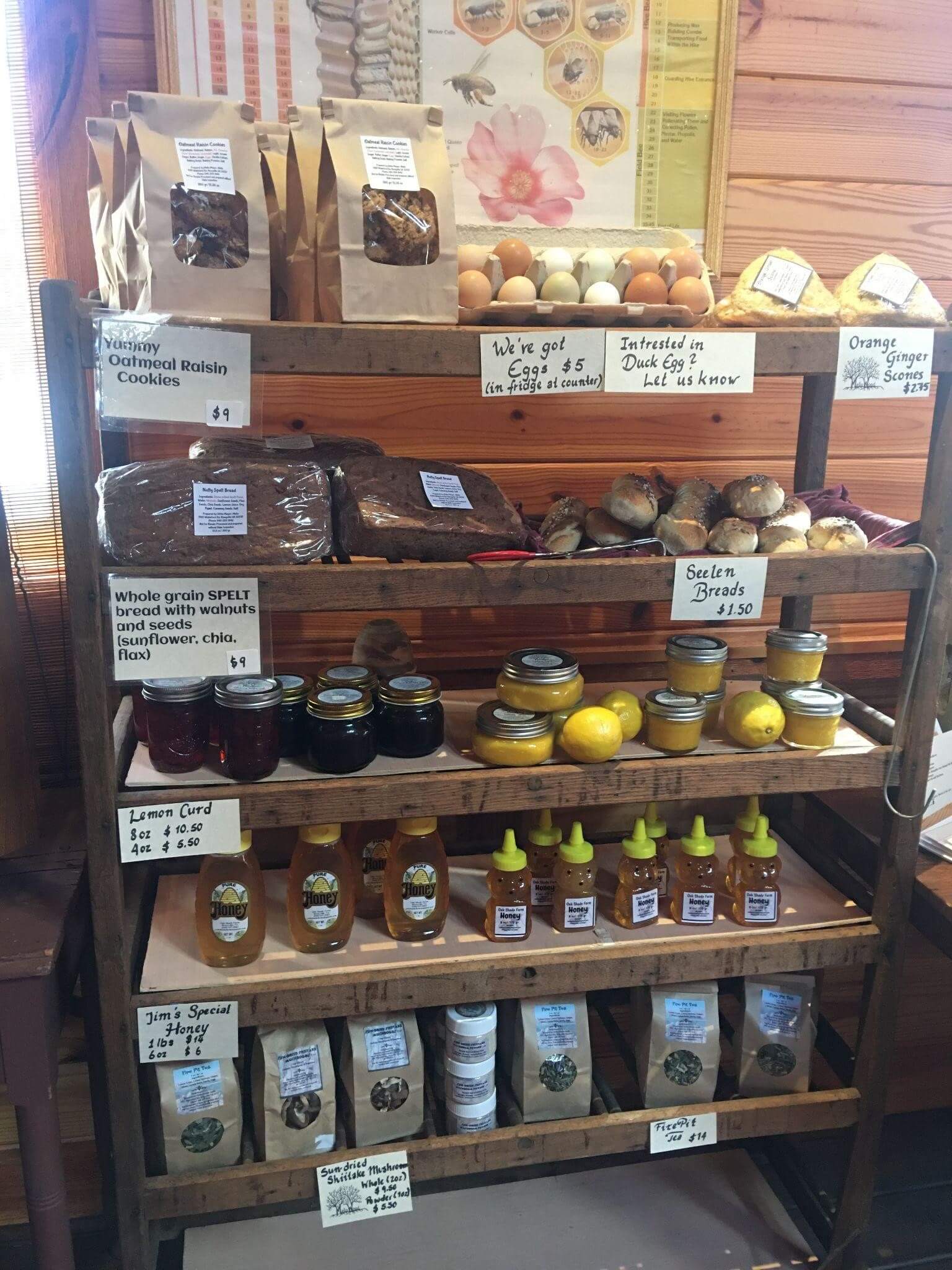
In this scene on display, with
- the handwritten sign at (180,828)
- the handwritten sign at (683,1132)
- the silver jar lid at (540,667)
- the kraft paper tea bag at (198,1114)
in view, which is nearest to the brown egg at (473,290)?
the silver jar lid at (540,667)

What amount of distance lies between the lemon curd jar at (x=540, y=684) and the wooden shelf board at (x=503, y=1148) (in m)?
0.64

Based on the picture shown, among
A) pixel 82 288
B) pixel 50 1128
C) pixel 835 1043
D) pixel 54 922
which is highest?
pixel 82 288

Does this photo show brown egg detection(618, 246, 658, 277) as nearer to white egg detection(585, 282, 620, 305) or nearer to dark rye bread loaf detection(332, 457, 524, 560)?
white egg detection(585, 282, 620, 305)

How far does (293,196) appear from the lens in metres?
1.21

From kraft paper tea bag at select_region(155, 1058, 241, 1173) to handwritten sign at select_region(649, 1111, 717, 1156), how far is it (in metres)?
0.63

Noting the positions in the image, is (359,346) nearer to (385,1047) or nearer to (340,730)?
(340,730)

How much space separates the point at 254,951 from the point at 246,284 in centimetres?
91

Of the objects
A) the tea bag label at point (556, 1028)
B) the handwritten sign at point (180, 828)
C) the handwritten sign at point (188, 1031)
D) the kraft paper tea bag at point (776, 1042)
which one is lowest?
the kraft paper tea bag at point (776, 1042)

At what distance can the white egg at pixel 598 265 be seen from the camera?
4.25ft

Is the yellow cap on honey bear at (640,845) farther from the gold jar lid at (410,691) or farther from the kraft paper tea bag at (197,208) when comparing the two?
the kraft paper tea bag at (197,208)

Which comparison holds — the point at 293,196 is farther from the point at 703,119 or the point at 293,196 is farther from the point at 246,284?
the point at 703,119

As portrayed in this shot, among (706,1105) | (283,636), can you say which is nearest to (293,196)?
(283,636)

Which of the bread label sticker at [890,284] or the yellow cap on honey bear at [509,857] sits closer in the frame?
the bread label sticker at [890,284]

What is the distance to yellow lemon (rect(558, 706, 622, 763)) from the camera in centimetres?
133
